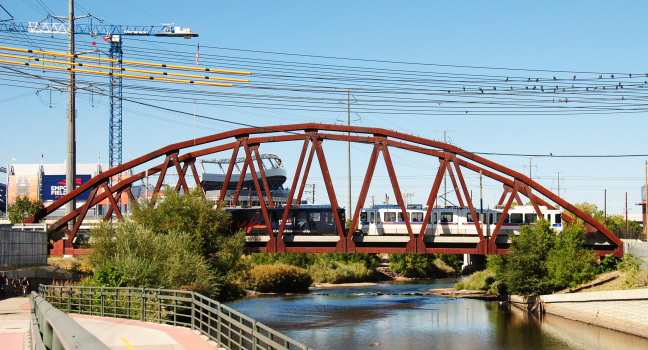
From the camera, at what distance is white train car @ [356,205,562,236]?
208 ft

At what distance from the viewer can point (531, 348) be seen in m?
40.7

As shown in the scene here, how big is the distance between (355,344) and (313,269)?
62.9 m

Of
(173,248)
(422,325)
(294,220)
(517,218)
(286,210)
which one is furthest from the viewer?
(517,218)

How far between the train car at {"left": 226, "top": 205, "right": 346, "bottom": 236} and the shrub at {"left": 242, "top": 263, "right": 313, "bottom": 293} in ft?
65.6

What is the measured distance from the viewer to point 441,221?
64.1 metres

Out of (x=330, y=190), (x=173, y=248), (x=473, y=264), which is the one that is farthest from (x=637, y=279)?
(x=473, y=264)

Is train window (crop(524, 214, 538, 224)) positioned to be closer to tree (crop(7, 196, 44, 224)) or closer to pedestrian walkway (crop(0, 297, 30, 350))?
pedestrian walkway (crop(0, 297, 30, 350))

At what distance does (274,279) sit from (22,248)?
38.2 metres

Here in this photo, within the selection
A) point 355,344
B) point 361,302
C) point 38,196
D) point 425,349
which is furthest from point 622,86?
point 38,196

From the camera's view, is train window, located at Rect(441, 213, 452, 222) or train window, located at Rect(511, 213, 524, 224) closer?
train window, located at Rect(441, 213, 452, 222)

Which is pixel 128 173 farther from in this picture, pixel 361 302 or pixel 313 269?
pixel 361 302

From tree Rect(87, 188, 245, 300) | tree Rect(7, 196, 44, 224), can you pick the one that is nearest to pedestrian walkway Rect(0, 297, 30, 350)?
tree Rect(87, 188, 245, 300)

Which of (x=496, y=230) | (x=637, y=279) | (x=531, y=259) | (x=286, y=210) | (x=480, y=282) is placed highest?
(x=286, y=210)

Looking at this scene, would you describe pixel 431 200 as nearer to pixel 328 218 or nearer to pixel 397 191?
pixel 397 191
